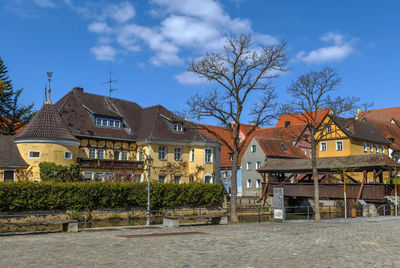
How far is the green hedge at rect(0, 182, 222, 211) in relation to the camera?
2716 centimetres

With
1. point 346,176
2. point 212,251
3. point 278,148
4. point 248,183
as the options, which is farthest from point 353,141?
point 212,251

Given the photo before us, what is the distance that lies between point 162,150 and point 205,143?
4.30 m

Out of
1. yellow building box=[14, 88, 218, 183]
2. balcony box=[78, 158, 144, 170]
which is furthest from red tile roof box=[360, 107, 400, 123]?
balcony box=[78, 158, 144, 170]

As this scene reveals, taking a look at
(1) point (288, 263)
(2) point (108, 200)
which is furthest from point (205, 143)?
(1) point (288, 263)

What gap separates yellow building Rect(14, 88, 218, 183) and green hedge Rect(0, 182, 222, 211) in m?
4.49

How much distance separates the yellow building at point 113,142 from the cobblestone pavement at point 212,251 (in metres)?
20.0

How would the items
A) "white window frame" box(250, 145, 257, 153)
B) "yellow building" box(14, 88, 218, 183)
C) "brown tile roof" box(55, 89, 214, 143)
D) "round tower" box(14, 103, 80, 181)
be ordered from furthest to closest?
"white window frame" box(250, 145, 257, 153), "brown tile roof" box(55, 89, 214, 143), "yellow building" box(14, 88, 218, 183), "round tower" box(14, 103, 80, 181)

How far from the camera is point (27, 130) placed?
33.6 m

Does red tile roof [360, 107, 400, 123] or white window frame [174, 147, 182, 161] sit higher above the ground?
red tile roof [360, 107, 400, 123]

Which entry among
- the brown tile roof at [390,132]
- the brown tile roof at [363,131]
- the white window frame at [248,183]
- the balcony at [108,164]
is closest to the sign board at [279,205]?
the balcony at [108,164]

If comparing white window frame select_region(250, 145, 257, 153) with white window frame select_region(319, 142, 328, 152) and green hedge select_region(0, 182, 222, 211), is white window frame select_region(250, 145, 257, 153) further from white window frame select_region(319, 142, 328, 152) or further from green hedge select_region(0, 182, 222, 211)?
green hedge select_region(0, 182, 222, 211)

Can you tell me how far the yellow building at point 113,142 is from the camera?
33.3 meters

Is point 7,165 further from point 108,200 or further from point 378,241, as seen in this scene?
point 378,241

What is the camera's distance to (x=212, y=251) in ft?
37.7
